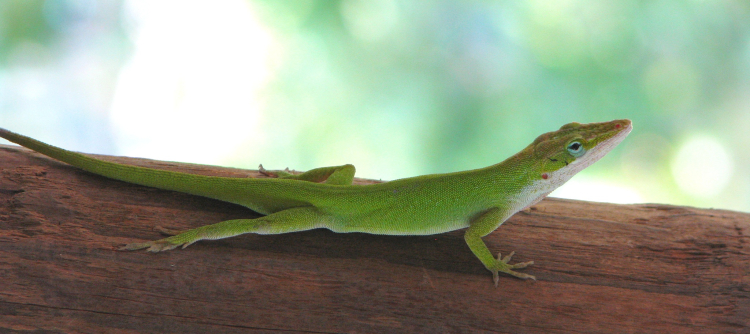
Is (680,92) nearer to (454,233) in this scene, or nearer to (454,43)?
(454,43)

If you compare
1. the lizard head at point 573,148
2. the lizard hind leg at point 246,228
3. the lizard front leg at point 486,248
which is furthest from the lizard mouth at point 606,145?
the lizard hind leg at point 246,228

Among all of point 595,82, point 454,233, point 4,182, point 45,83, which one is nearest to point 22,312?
point 4,182

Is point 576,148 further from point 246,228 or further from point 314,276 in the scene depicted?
point 246,228

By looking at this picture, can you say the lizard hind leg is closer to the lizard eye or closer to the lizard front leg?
the lizard front leg

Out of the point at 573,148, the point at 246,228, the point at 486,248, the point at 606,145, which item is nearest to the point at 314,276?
the point at 246,228

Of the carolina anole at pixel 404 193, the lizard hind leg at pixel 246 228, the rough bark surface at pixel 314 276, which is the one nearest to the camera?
the rough bark surface at pixel 314 276

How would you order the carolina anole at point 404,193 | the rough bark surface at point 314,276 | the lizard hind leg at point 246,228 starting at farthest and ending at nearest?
1. the carolina anole at point 404,193
2. the lizard hind leg at point 246,228
3. the rough bark surface at point 314,276

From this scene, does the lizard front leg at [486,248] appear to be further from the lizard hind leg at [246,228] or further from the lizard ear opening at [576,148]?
the lizard hind leg at [246,228]
